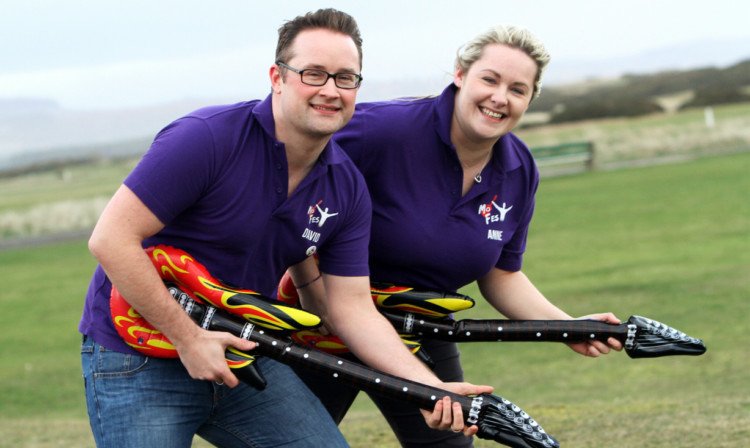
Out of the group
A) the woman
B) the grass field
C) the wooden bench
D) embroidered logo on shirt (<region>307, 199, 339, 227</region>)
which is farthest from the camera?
the wooden bench

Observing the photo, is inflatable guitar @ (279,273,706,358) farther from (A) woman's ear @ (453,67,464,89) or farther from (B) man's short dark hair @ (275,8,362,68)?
(B) man's short dark hair @ (275,8,362,68)

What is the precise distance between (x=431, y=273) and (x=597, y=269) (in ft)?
29.5

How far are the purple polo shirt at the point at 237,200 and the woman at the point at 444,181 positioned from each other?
389mm

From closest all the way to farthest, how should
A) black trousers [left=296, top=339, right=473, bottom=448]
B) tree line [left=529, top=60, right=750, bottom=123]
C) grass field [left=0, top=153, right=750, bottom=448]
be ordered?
black trousers [left=296, top=339, right=473, bottom=448] → grass field [left=0, top=153, right=750, bottom=448] → tree line [left=529, top=60, right=750, bottom=123]

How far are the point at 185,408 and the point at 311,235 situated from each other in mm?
753

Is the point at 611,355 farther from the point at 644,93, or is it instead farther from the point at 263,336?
the point at 644,93

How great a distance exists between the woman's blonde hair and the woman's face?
0.02 meters

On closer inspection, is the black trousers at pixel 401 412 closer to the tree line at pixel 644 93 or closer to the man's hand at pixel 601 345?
the man's hand at pixel 601 345

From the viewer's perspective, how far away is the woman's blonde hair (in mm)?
3383

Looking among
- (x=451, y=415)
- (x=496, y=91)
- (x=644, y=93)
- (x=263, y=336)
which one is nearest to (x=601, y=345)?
(x=451, y=415)

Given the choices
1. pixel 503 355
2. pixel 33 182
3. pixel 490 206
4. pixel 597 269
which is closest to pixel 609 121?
pixel 597 269

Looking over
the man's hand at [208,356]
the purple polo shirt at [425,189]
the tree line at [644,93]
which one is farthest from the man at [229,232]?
the tree line at [644,93]

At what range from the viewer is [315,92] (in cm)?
286

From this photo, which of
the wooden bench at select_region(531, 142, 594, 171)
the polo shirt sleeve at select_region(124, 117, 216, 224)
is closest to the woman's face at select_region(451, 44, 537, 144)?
the polo shirt sleeve at select_region(124, 117, 216, 224)
